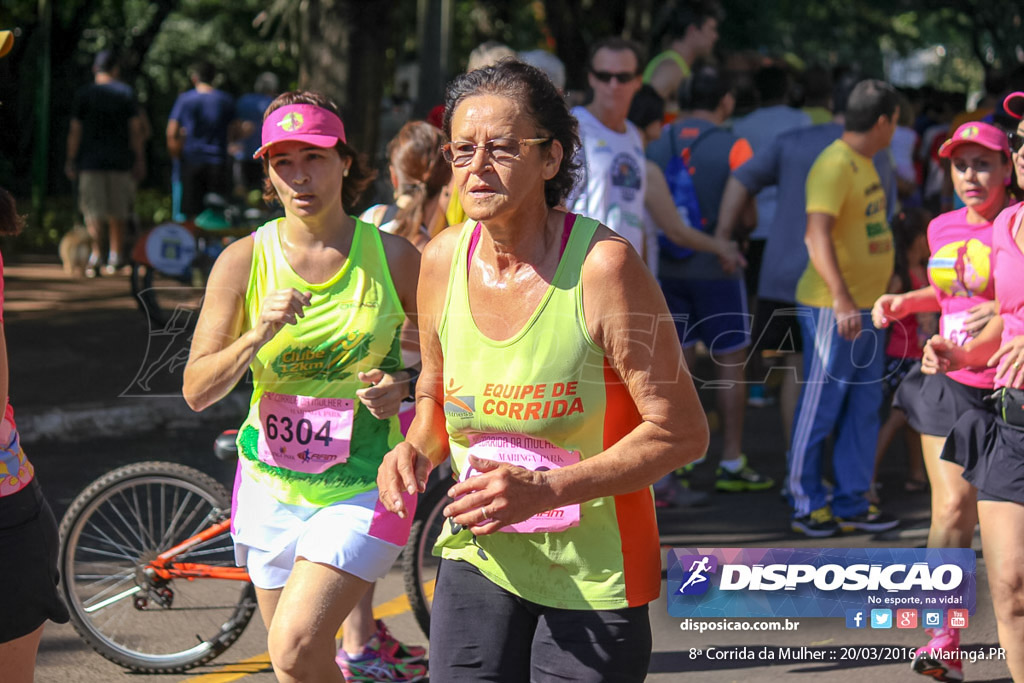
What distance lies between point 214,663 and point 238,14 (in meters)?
31.5

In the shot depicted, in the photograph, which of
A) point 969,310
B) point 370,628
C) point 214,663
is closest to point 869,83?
point 969,310

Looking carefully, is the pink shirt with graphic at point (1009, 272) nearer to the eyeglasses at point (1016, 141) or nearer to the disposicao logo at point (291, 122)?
the eyeglasses at point (1016, 141)

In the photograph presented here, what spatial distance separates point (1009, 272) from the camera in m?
3.89

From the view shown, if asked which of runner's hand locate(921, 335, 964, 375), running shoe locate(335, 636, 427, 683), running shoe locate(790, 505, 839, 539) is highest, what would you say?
runner's hand locate(921, 335, 964, 375)

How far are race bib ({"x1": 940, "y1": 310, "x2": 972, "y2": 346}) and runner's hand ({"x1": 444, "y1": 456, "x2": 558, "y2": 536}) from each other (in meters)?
2.41

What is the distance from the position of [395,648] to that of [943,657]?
6.67 ft

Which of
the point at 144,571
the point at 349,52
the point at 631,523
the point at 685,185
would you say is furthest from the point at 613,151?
the point at 349,52

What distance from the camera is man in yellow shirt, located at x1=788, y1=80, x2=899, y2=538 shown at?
6457mm

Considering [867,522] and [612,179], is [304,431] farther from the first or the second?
[867,522]

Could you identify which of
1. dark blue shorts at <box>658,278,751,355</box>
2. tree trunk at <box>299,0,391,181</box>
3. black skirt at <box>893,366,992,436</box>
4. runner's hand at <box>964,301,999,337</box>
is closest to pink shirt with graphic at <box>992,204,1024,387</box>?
runner's hand at <box>964,301,999,337</box>

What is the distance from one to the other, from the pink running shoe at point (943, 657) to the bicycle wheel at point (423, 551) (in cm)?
188

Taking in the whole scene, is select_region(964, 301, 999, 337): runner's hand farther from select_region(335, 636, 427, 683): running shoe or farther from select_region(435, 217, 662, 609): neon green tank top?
select_region(335, 636, 427, 683): running shoe

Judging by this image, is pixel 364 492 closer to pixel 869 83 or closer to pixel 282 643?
pixel 282 643

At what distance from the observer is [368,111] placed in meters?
11.0
